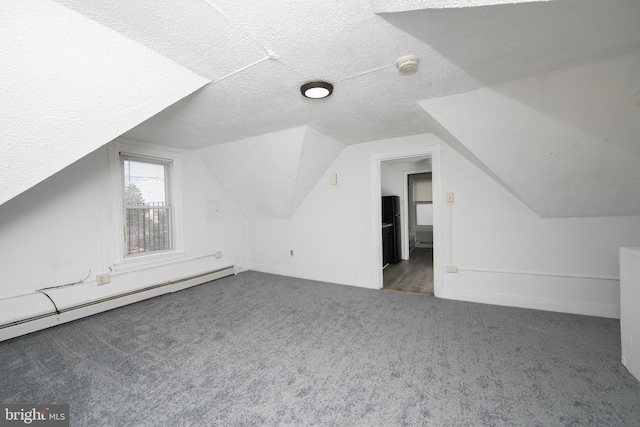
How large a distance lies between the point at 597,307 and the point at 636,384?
1182 millimetres

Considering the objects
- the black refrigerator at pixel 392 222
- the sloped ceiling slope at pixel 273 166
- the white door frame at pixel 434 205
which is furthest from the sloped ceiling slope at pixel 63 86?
the black refrigerator at pixel 392 222

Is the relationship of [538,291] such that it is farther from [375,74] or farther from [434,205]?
[375,74]

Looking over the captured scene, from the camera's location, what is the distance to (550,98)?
1734 millimetres

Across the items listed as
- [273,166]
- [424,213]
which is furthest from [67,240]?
[424,213]

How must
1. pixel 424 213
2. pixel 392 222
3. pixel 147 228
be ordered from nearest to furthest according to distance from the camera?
pixel 147 228 < pixel 392 222 < pixel 424 213

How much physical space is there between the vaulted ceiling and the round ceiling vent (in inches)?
1.5

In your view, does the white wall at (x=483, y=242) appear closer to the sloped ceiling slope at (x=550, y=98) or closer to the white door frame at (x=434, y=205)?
the white door frame at (x=434, y=205)

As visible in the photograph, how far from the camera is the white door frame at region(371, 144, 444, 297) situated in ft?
9.64

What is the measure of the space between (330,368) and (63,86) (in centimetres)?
234

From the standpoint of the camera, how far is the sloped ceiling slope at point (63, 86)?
1.10m

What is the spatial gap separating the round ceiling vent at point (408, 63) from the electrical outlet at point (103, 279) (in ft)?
11.9

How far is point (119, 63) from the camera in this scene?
4.44 feet

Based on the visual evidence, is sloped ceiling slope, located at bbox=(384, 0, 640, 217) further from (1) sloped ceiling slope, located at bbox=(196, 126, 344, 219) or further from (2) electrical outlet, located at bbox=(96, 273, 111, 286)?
(2) electrical outlet, located at bbox=(96, 273, 111, 286)

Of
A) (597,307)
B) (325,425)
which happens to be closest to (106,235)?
(325,425)
